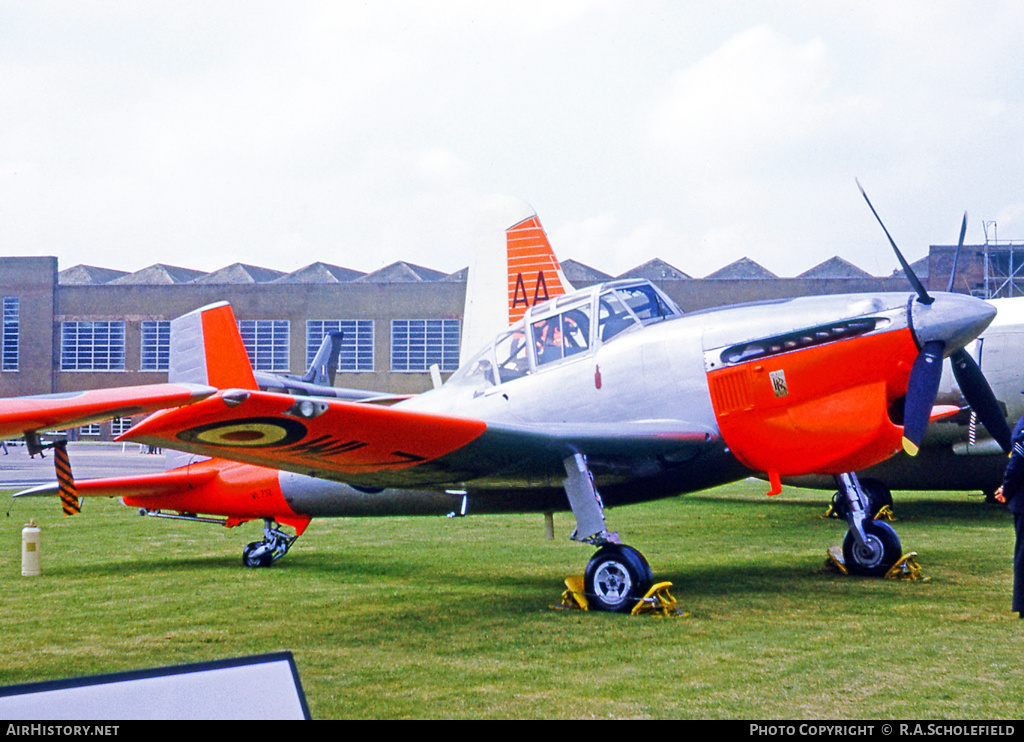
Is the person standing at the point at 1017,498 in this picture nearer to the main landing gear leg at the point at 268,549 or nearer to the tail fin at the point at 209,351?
the main landing gear leg at the point at 268,549

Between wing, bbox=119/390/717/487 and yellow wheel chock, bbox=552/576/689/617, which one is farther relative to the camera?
yellow wheel chock, bbox=552/576/689/617

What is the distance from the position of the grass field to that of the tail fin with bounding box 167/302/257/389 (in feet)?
6.75

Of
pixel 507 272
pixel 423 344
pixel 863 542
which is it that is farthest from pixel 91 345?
pixel 863 542

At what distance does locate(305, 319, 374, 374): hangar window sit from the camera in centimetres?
5328

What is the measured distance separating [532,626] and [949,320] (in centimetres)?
381

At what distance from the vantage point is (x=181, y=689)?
1.87 metres

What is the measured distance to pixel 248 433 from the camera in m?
5.98

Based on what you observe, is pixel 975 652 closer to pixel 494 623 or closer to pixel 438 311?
pixel 494 623

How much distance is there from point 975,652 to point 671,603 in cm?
218

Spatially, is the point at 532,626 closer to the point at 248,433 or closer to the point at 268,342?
the point at 248,433

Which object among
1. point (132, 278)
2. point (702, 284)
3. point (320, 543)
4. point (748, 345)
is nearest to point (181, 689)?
point (748, 345)

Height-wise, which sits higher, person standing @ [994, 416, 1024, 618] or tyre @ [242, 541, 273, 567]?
person standing @ [994, 416, 1024, 618]

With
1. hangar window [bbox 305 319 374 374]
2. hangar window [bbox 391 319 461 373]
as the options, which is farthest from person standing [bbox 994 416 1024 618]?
→ hangar window [bbox 305 319 374 374]

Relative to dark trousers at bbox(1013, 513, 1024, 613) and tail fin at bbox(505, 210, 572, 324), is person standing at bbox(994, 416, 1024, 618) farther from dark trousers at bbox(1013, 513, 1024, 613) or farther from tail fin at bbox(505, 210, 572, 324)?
tail fin at bbox(505, 210, 572, 324)
